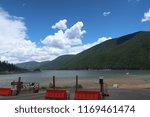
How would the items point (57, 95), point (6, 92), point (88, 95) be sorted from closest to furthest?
point (88, 95) → point (57, 95) → point (6, 92)

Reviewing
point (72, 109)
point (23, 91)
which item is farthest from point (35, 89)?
point (72, 109)

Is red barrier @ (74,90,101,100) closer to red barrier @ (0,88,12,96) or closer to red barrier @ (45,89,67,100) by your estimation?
red barrier @ (45,89,67,100)

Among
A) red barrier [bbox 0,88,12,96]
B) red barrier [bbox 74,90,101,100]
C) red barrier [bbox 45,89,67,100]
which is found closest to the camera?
red barrier [bbox 74,90,101,100]

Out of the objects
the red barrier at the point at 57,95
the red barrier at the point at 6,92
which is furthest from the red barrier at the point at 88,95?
the red barrier at the point at 6,92

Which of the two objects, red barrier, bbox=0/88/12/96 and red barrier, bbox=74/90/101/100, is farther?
red barrier, bbox=0/88/12/96

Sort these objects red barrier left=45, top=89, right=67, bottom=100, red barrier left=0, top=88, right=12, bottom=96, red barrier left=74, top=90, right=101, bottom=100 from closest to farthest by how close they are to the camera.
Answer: red barrier left=74, top=90, right=101, bottom=100 < red barrier left=45, top=89, right=67, bottom=100 < red barrier left=0, top=88, right=12, bottom=96

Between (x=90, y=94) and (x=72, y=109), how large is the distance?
7.90 m

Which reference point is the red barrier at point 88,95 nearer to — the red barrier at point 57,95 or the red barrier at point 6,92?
the red barrier at point 57,95

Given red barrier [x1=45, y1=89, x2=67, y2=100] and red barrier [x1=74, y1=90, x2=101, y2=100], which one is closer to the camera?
red barrier [x1=74, y1=90, x2=101, y2=100]

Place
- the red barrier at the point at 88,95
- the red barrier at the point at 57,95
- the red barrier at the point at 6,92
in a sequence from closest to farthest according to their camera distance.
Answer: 1. the red barrier at the point at 88,95
2. the red barrier at the point at 57,95
3. the red barrier at the point at 6,92

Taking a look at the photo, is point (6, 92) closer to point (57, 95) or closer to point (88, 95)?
point (57, 95)

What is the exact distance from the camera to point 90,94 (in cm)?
2625

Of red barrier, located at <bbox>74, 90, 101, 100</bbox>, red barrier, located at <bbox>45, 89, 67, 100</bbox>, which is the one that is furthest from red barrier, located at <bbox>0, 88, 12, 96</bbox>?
red barrier, located at <bbox>74, 90, 101, 100</bbox>

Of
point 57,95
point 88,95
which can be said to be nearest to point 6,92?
point 57,95
